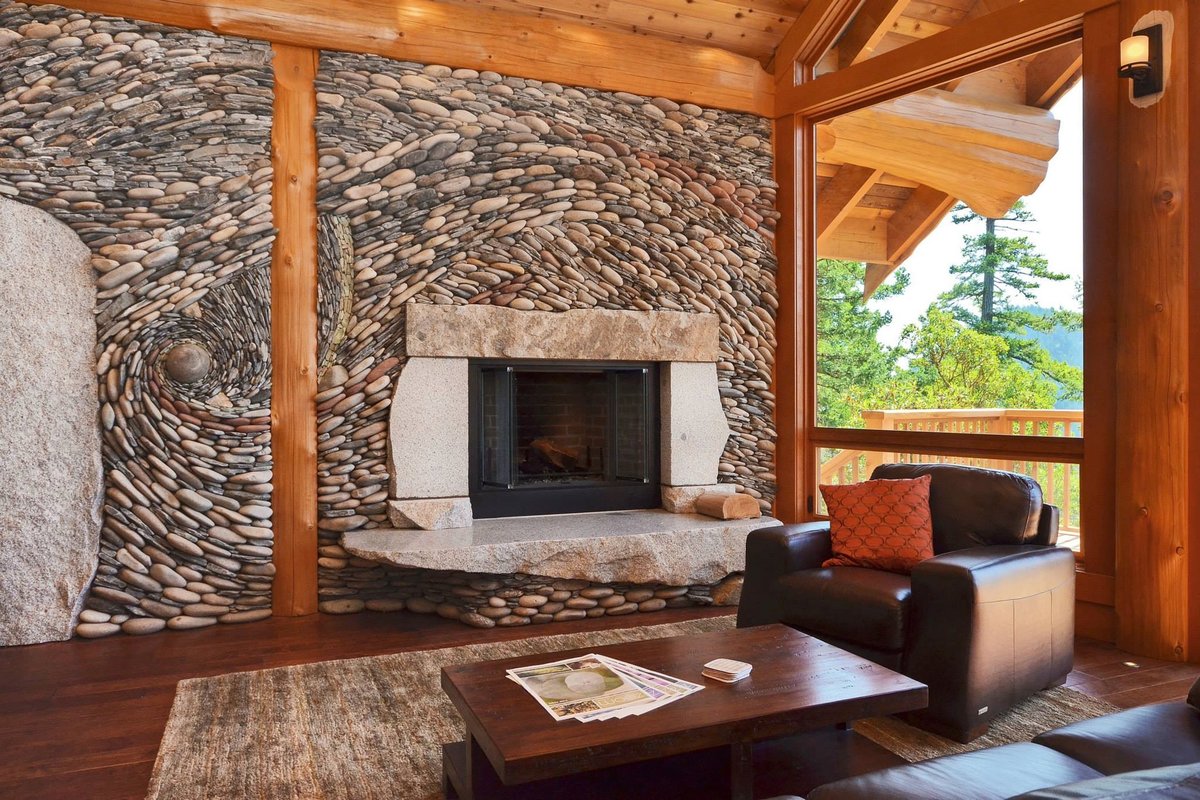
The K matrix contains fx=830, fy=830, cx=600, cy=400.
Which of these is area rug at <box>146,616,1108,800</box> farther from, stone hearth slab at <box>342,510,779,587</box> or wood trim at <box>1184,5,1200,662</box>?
wood trim at <box>1184,5,1200,662</box>

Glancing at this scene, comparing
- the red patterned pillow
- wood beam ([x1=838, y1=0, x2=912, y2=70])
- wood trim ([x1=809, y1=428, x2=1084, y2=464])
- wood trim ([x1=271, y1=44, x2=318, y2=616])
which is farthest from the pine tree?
wood trim ([x1=271, y1=44, x2=318, y2=616])

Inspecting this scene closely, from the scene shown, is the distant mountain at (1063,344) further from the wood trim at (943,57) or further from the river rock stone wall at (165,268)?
the river rock stone wall at (165,268)

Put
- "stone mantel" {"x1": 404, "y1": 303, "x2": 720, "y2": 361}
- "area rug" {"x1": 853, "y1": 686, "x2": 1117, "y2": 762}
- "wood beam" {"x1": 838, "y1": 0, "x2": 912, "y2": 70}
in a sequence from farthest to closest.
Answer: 1. "wood beam" {"x1": 838, "y1": 0, "x2": 912, "y2": 70}
2. "stone mantel" {"x1": 404, "y1": 303, "x2": 720, "y2": 361}
3. "area rug" {"x1": 853, "y1": 686, "x2": 1117, "y2": 762}

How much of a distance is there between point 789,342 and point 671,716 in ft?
11.2

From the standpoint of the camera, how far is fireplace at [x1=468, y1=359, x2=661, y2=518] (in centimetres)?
437

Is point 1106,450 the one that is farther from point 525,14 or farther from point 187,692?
point 187,692

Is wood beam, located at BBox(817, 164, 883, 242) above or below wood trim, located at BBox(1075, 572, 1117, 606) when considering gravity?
above

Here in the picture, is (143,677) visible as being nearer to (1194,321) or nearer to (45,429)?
(45,429)

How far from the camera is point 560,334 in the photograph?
4.41m

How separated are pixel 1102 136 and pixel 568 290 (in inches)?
102

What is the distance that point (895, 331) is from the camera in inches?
182

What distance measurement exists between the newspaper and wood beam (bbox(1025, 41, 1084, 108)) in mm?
3404

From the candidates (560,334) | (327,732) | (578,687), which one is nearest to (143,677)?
(327,732)

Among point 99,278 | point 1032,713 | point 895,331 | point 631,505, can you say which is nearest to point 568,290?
point 631,505
